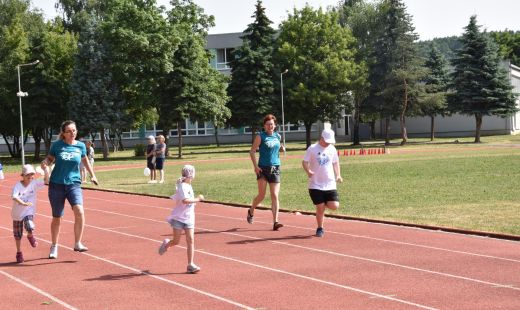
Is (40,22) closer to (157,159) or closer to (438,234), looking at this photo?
(157,159)

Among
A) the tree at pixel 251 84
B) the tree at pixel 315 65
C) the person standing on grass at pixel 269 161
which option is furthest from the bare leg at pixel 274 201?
the tree at pixel 315 65

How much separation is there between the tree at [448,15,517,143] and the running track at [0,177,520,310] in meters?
56.9

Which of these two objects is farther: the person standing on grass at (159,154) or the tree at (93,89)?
the tree at (93,89)

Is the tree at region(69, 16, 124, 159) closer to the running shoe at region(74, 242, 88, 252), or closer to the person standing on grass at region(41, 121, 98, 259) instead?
the running shoe at region(74, 242, 88, 252)

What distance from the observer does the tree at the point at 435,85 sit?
6869 cm

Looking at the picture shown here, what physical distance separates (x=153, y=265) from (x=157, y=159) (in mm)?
18859

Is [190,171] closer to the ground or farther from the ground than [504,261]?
farther from the ground

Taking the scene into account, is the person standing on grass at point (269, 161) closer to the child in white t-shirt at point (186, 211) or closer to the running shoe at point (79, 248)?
the running shoe at point (79, 248)

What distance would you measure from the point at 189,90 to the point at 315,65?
14.9 m

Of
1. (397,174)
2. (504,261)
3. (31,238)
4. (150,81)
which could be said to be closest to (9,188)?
(397,174)

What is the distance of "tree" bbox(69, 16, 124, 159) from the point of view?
59.9m

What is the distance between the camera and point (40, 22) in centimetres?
7600

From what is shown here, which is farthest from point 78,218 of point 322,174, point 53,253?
point 322,174

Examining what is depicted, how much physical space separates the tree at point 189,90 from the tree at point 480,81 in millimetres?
22608
